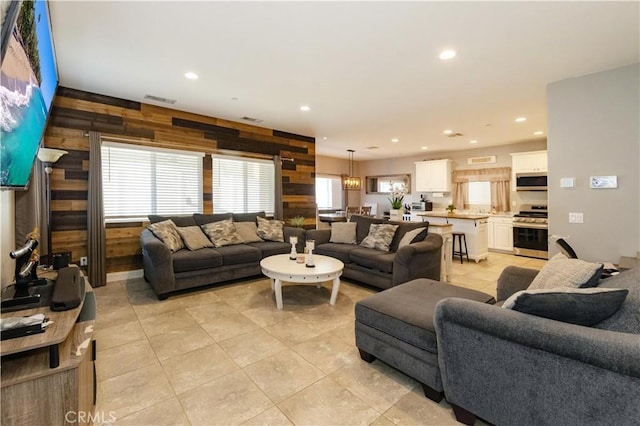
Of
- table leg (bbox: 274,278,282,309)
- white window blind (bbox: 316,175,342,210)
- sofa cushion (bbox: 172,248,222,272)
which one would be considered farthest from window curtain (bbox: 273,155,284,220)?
white window blind (bbox: 316,175,342,210)

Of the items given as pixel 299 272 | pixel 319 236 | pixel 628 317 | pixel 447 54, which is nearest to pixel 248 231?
pixel 319 236

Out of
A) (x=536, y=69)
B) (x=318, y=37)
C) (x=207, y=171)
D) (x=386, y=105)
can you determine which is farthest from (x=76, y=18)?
(x=536, y=69)

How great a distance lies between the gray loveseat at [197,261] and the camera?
3.47 metres

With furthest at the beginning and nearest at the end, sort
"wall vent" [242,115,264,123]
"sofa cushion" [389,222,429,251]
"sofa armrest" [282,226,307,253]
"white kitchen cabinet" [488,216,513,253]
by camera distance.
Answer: "white kitchen cabinet" [488,216,513,253] → "wall vent" [242,115,264,123] → "sofa armrest" [282,226,307,253] → "sofa cushion" [389,222,429,251]

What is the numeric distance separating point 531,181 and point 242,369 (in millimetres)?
7105

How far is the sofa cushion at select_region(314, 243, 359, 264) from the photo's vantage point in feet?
14.2

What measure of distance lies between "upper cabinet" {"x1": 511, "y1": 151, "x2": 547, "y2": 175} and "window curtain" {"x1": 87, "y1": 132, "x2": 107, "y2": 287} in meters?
8.11

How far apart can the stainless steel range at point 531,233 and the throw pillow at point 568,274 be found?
5.06m

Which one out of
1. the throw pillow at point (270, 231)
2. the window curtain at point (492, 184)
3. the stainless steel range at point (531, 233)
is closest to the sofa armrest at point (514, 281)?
the throw pillow at point (270, 231)

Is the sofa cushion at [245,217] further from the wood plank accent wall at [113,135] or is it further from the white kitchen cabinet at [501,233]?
the white kitchen cabinet at [501,233]

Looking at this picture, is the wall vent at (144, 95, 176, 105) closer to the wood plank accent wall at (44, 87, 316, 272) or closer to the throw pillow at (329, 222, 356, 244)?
the wood plank accent wall at (44, 87, 316, 272)

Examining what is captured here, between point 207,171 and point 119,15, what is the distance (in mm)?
2972

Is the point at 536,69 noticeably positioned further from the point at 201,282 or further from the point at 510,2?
the point at 201,282

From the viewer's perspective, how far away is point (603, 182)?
3.18 metres
